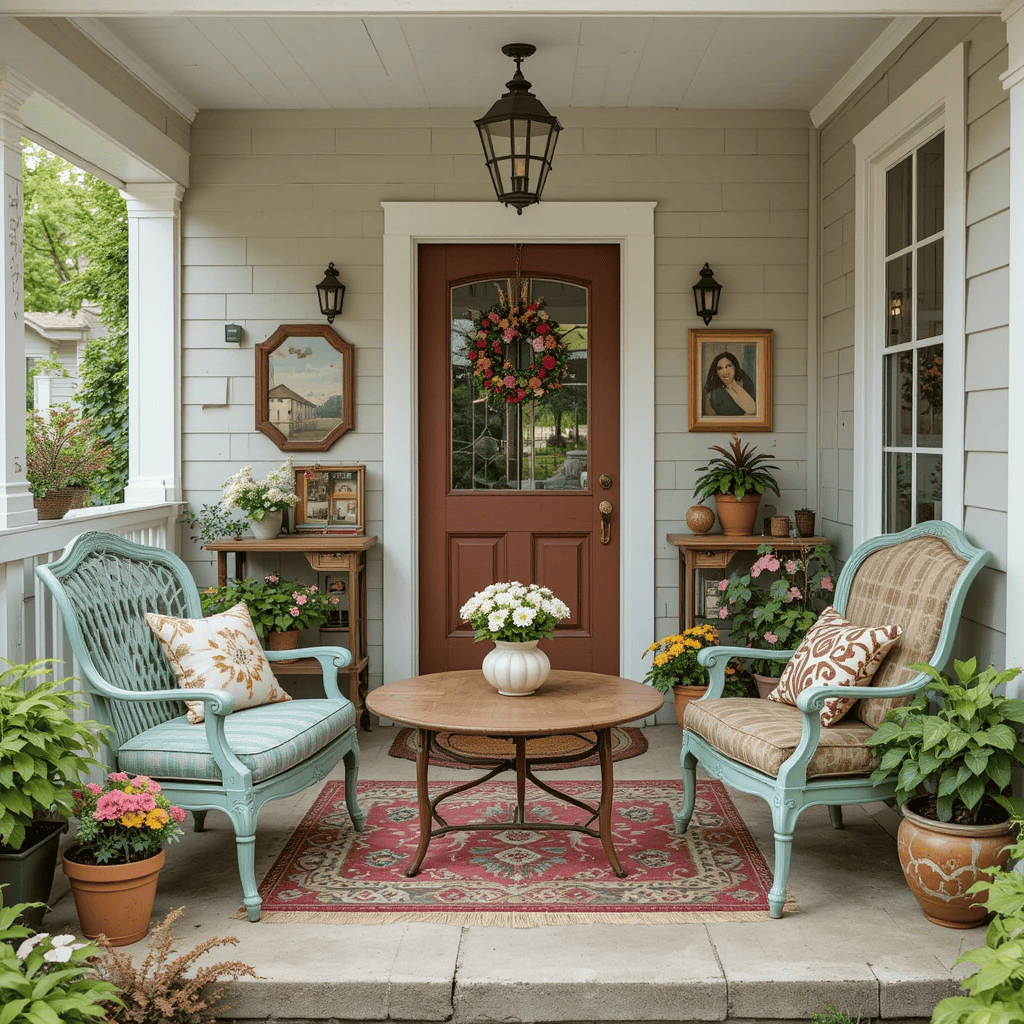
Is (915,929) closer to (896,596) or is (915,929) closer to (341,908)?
(896,596)

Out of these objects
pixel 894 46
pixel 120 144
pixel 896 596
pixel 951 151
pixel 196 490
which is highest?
pixel 894 46

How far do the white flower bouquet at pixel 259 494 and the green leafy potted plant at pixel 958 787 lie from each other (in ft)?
9.63

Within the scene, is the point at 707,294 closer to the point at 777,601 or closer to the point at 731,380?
the point at 731,380

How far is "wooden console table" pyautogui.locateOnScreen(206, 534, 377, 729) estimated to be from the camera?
15.7 feet

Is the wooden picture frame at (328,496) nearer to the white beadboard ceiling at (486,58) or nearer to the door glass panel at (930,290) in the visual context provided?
the white beadboard ceiling at (486,58)

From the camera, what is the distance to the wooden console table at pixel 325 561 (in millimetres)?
4797

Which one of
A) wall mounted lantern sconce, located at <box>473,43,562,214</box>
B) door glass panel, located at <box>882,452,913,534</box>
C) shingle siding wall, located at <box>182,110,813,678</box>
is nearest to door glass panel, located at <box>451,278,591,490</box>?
shingle siding wall, located at <box>182,110,813,678</box>

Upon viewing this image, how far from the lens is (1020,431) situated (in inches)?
119

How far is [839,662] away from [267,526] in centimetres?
274

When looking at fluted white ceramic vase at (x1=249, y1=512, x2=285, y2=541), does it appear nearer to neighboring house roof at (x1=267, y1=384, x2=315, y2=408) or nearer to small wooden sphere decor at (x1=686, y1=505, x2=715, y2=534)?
neighboring house roof at (x1=267, y1=384, x2=315, y2=408)

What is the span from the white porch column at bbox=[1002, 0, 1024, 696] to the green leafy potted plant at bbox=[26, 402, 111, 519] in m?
3.18

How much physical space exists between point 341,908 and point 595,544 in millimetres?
2631

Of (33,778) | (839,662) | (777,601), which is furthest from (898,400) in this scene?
(33,778)

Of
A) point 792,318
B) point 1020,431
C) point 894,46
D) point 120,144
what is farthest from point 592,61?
point 1020,431
